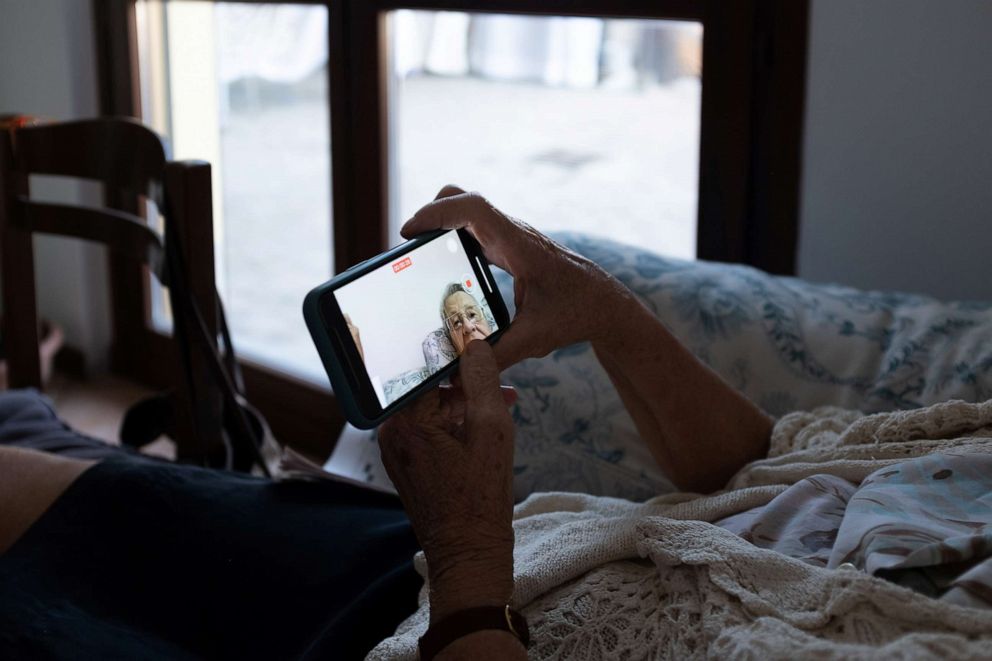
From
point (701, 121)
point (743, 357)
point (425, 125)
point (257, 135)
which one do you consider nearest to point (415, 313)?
point (743, 357)

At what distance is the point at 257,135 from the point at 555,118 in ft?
2.57

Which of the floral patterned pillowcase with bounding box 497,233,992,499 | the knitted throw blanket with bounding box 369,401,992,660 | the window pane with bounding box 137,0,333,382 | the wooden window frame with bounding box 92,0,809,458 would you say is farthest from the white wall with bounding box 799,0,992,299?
the window pane with bounding box 137,0,333,382

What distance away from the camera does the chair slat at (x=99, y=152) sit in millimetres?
1366

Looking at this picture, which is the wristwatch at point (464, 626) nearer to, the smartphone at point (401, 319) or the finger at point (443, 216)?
the smartphone at point (401, 319)

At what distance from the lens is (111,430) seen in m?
2.30

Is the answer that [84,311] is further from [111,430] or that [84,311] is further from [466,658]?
[466,658]

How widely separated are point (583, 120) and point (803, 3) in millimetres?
459

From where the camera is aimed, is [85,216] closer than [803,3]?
No

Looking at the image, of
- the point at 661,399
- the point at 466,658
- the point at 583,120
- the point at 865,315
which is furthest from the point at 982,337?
the point at 583,120

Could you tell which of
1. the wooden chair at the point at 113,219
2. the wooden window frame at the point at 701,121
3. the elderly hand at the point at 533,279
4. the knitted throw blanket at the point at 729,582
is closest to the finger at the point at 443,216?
the elderly hand at the point at 533,279

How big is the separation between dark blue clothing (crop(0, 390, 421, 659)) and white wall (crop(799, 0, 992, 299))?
2.26 feet

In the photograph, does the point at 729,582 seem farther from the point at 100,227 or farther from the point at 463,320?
the point at 100,227

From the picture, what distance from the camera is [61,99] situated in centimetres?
245

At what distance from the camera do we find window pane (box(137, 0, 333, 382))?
2.10 metres
